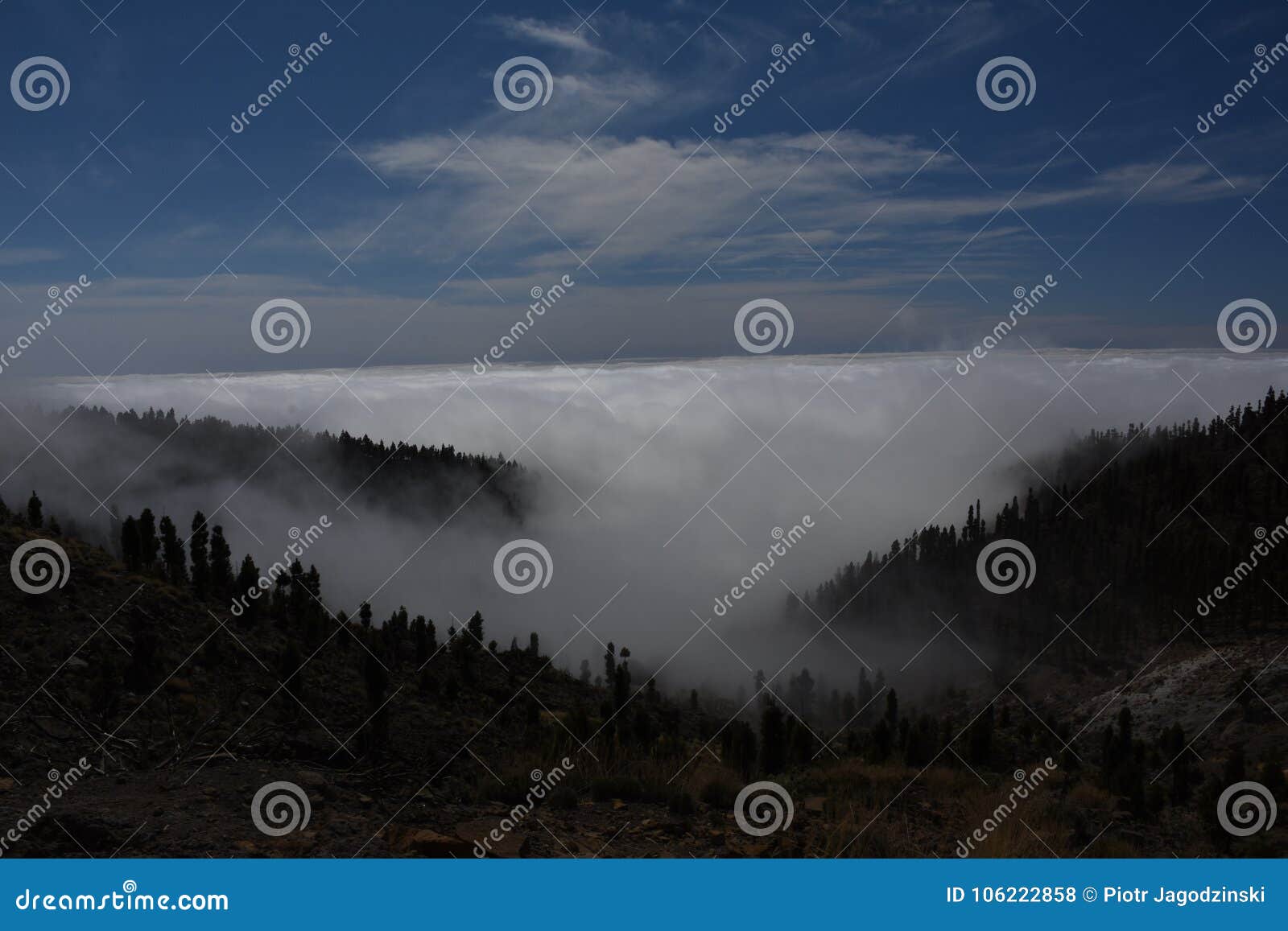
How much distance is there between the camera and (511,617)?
111 meters

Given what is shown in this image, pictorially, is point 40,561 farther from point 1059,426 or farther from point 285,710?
point 1059,426
